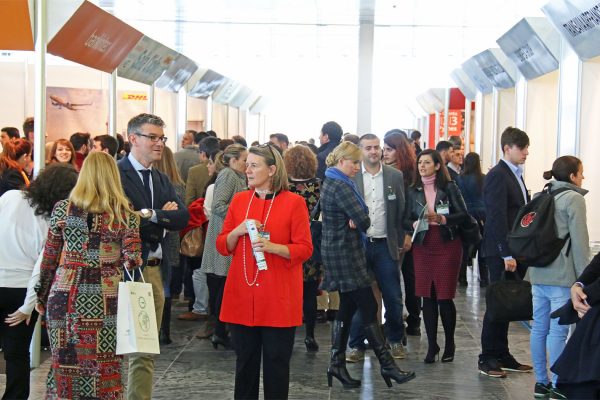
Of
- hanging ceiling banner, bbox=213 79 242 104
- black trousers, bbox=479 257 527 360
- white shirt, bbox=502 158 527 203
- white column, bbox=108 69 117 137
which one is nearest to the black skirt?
black trousers, bbox=479 257 527 360

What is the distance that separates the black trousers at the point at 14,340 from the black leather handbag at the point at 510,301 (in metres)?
2.87

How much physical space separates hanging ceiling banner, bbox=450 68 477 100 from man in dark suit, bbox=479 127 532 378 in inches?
406

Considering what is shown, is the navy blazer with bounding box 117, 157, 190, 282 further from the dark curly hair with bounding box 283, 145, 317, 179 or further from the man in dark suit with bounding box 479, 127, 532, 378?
the man in dark suit with bounding box 479, 127, 532, 378

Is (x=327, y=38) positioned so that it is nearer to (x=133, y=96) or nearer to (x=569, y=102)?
(x=133, y=96)

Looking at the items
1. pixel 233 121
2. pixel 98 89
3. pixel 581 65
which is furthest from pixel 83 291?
pixel 233 121

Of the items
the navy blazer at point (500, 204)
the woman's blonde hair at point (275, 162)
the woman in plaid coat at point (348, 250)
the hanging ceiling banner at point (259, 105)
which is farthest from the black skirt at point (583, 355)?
the hanging ceiling banner at point (259, 105)

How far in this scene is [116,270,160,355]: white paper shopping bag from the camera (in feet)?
13.2

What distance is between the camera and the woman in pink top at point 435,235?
21.7 ft

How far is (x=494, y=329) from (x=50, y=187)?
3.32m

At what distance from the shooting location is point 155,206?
4.89 m

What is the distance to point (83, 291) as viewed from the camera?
412 centimetres

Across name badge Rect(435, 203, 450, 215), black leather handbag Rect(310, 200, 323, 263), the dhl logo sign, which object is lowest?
black leather handbag Rect(310, 200, 323, 263)

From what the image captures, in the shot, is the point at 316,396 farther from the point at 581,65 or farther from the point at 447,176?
the point at 581,65

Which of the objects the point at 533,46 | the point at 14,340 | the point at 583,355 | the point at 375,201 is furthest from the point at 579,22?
the point at 14,340
